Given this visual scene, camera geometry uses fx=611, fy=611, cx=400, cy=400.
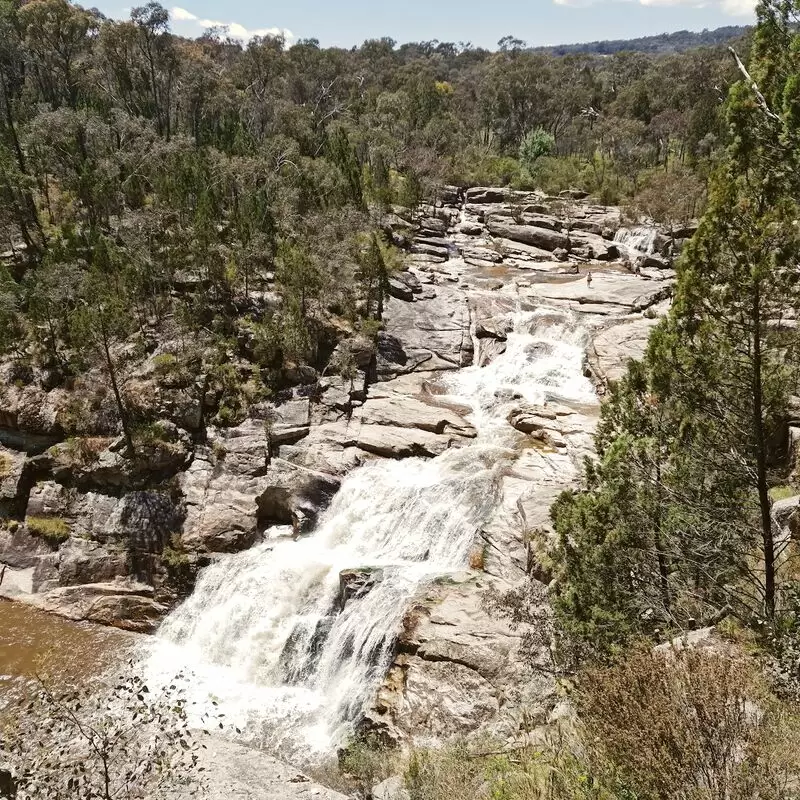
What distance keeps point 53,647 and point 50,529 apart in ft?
14.6

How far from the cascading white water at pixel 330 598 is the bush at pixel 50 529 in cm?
508

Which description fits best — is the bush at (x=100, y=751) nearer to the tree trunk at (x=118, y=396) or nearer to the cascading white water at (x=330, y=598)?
the cascading white water at (x=330, y=598)

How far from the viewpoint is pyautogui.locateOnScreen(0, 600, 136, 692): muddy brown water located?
55.2 ft

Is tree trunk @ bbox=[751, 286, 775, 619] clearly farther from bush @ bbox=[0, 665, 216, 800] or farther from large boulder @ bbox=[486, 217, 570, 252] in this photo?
large boulder @ bbox=[486, 217, 570, 252]

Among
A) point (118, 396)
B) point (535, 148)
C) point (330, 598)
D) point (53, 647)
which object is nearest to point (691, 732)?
point (330, 598)

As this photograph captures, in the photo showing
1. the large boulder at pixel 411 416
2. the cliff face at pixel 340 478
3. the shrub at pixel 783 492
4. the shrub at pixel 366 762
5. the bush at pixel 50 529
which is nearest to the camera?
the shrub at pixel 366 762

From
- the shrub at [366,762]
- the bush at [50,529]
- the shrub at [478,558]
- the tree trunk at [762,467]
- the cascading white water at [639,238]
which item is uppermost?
the cascading white water at [639,238]

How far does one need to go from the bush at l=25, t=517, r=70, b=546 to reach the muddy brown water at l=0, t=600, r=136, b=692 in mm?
2239

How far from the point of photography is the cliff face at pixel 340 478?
549 inches

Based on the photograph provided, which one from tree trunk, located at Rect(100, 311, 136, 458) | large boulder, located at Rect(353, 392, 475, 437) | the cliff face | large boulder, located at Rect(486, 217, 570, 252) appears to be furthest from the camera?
large boulder, located at Rect(486, 217, 570, 252)

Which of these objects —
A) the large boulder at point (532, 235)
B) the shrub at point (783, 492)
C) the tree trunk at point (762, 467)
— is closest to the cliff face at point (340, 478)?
the tree trunk at point (762, 467)

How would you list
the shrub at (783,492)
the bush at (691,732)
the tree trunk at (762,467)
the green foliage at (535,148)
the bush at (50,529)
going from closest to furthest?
the bush at (691,732) → the tree trunk at (762,467) → the shrub at (783,492) → the bush at (50,529) → the green foliage at (535,148)

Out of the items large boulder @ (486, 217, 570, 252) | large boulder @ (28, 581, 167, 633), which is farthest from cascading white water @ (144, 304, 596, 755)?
large boulder @ (486, 217, 570, 252)

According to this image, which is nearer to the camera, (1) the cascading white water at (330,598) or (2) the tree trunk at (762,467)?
(2) the tree trunk at (762,467)
